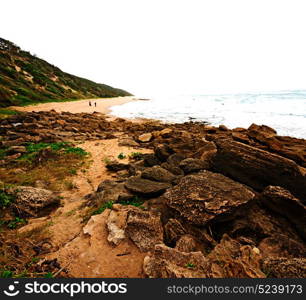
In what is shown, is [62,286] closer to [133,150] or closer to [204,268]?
[204,268]

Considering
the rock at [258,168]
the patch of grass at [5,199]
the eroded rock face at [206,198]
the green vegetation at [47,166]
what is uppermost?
the rock at [258,168]

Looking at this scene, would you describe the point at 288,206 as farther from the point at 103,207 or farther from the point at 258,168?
the point at 103,207

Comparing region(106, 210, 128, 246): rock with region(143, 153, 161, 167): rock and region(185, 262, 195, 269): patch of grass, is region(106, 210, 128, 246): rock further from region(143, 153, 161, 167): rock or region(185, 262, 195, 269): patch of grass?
region(143, 153, 161, 167): rock

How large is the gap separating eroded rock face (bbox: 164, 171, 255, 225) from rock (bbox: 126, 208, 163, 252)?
60cm

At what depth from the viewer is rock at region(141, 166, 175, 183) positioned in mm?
6420

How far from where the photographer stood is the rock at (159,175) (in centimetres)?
642

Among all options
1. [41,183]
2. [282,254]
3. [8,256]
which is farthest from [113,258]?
[41,183]

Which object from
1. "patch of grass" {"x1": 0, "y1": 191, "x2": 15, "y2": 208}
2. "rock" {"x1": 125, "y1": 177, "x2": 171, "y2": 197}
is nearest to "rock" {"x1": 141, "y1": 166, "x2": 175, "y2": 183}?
"rock" {"x1": 125, "y1": 177, "x2": 171, "y2": 197}

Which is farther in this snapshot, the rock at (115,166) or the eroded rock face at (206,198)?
the rock at (115,166)

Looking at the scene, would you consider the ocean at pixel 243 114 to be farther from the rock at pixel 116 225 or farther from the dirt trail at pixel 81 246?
the dirt trail at pixel 81 246

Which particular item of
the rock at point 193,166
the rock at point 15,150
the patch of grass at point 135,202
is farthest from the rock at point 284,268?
the rock at point 15,150

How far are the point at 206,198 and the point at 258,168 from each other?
6.70 feet

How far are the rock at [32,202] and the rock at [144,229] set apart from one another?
3.12 meters

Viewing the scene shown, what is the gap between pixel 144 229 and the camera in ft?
13.7
